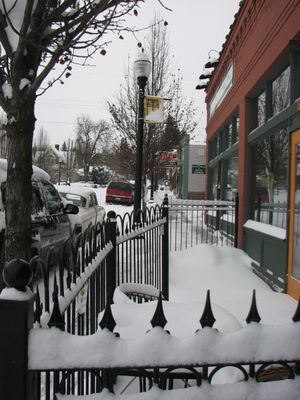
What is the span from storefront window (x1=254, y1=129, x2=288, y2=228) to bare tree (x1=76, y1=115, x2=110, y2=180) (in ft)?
254

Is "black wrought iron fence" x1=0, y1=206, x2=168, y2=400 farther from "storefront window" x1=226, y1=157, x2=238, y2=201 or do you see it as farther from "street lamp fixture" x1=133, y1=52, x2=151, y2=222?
"storefront window" x1=226, y1=157, x2=238, y2=201

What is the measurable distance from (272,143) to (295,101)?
5.04 feet

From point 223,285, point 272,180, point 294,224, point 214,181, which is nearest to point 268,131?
point 272,180

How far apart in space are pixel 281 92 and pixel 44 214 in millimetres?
4327

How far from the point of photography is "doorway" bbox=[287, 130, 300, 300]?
18.5ft

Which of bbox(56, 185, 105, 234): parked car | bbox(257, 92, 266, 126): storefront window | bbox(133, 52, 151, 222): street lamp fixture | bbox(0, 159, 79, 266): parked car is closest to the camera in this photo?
bbox(0, 159, 79, 266): parked car

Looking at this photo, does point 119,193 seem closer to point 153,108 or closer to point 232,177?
point 232,177

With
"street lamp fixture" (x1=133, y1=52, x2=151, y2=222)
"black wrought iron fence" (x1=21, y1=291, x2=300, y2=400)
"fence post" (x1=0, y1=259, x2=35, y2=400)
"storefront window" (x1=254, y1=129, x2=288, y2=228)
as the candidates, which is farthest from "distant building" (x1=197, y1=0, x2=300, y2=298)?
"fence post" (x1=0, y1=259, x2=35, y2=400)

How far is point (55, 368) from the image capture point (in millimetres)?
1447

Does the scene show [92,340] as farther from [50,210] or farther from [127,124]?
[127,124]

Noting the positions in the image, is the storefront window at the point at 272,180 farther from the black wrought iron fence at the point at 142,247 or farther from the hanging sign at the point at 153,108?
the hanging sign at the point at 153,108

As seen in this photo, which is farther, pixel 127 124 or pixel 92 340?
pixel 127 124

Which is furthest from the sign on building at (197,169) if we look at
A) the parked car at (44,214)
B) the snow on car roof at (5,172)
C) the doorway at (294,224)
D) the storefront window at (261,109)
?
the doorway at (294,224)

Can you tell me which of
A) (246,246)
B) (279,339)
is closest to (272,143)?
(246,246)
